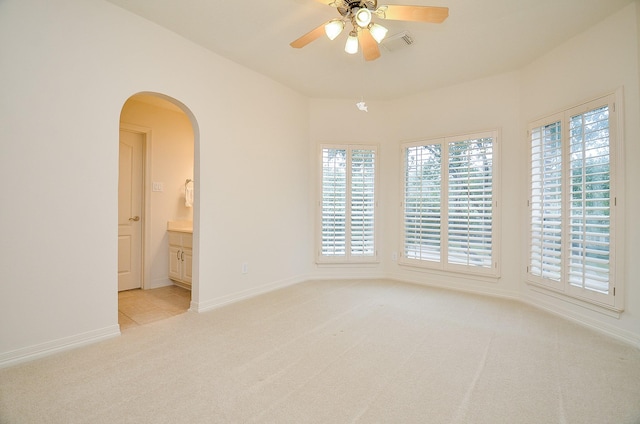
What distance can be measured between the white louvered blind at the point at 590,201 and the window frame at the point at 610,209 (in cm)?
3

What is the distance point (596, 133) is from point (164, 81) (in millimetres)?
4015

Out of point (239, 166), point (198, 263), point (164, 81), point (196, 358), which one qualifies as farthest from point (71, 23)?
point (196, 358)

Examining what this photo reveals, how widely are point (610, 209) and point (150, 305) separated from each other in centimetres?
461

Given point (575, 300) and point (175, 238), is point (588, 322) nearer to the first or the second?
point (575, 300)

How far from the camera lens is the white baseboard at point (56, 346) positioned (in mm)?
2002

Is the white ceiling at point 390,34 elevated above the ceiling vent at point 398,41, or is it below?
above

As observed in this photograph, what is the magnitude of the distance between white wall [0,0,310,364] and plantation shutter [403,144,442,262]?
2459 millimetres

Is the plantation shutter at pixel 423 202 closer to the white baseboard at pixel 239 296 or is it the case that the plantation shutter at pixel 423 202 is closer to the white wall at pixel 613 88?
the white wall at pixel 613 88

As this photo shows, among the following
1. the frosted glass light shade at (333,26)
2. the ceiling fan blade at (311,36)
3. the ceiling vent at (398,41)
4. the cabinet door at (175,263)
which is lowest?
the cabinet door at (175,263)

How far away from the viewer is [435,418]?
1.54 m

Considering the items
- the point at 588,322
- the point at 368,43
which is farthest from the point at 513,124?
the point at 368,43

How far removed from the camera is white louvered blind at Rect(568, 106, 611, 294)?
264cm

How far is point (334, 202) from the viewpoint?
4.46m

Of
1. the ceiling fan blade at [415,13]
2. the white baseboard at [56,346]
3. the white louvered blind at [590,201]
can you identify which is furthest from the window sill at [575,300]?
the white baseboard at [56,346]
